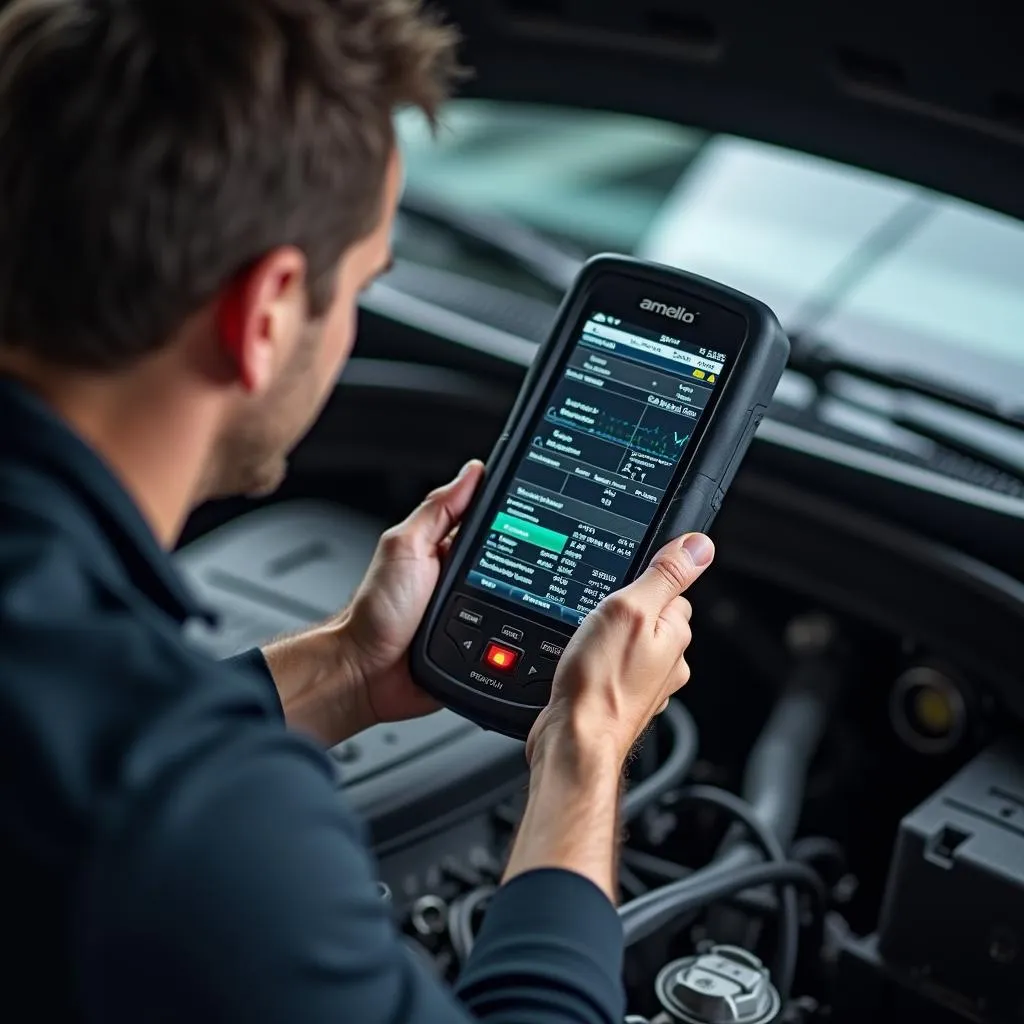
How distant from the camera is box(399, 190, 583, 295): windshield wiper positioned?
1738mm

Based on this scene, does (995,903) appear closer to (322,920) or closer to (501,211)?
(322,920)

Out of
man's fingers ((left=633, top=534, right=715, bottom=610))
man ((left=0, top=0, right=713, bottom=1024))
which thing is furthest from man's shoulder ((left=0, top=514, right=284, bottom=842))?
man's fingers ((left=633, top=534, right=715, bottom=610))

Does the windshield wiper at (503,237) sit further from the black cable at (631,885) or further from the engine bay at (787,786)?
the black cable at (631,885)

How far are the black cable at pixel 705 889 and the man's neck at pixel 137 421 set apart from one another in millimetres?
486

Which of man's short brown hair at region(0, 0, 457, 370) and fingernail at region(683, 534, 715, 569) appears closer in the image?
man's short brown hair at region(0, 0, 457, 370)

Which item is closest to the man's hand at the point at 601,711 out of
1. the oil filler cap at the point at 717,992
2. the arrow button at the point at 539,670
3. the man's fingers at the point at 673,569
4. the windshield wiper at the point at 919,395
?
the man's fingers at the point at 673,569

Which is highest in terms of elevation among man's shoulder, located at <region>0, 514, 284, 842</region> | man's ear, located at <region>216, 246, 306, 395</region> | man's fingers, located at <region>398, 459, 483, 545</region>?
man's ear, located at <region>216, 246, 306, 395</region>

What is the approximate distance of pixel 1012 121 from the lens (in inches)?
52.1

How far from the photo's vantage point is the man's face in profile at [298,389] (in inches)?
36.5

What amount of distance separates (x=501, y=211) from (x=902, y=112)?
0.63m

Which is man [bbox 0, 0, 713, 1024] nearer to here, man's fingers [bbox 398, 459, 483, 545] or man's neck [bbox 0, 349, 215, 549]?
man's neck [bbox 0, 349, 215, 549]

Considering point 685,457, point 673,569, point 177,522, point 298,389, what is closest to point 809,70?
point 685,457

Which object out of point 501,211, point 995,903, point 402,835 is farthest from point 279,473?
point 501,211

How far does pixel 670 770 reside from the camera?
134 cm
